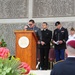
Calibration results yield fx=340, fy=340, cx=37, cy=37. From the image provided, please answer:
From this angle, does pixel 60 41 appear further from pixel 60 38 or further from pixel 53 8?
pixel 53 8

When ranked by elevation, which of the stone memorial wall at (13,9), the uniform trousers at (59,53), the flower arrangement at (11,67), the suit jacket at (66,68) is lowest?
the uniform trousers at (59,53)

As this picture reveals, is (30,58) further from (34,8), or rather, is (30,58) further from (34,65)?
(34,8)

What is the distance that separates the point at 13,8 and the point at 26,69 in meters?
9.94

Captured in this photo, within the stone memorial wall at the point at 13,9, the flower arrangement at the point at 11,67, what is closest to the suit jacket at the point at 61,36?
the stone memorial wall at the point at 13,9

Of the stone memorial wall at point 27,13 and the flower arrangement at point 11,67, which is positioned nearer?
the flower arrangement at point 11,67

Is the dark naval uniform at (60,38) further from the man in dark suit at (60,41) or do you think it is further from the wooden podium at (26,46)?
the wooden podium at (26,46)

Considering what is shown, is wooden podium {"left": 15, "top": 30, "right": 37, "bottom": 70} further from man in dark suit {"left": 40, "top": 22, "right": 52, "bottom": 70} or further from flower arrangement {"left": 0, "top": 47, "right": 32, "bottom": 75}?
flower arrangement {"left": 0, "top": 47, "right": 32, "bottom": 75}

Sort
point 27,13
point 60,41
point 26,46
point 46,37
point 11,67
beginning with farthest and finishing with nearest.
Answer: point 27,13
point 46,37
point 60,41
point 26,46
point 11,67

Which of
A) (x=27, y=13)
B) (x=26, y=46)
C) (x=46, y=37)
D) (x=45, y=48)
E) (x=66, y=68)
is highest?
(x=27, y=13)

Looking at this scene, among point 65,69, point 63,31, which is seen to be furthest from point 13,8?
point 65,69

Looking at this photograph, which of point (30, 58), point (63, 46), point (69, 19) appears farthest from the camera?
point (69, 19)

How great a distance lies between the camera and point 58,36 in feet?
30.4

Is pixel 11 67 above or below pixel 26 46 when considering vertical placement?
above

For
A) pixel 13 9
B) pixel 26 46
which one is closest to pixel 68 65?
pixel 26 46
